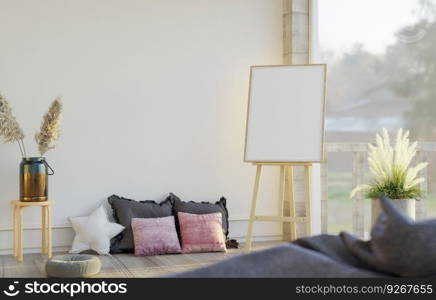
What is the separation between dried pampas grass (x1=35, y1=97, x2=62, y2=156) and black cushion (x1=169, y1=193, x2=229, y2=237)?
3.97 feet

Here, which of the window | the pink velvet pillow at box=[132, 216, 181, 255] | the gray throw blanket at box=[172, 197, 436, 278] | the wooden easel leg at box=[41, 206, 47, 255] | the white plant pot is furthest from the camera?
the window

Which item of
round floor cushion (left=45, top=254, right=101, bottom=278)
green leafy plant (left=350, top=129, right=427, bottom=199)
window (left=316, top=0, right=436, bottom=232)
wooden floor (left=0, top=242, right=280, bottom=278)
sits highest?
window (left=316, top=0, right=436, bottom=232)

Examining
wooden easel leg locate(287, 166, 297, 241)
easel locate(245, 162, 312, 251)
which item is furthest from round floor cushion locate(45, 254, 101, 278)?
wooden easel leg locate(287, 166, 297, 241)

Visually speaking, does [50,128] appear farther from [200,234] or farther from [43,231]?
[200,234]

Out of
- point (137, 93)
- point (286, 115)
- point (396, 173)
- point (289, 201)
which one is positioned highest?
point (137, 93)

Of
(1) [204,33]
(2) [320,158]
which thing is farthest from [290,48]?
(2) [320,158]

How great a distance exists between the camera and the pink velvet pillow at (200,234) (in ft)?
18.4

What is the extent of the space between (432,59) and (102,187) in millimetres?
3764

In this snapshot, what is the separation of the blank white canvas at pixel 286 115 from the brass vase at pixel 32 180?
1686 mm

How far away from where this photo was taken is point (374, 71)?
26.0ft

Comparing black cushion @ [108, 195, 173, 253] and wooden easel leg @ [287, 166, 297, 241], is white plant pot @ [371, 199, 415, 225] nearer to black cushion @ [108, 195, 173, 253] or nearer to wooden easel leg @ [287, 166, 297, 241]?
wooden easel leg @ [287, 166, 297, 241]

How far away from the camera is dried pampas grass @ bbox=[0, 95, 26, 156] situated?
5.05 meters

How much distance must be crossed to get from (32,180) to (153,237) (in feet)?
3.54

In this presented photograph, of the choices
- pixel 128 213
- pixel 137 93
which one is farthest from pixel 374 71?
pixel 128 213
